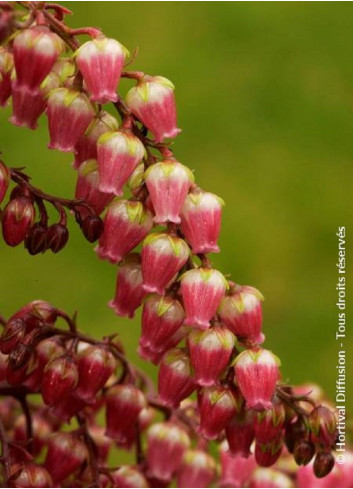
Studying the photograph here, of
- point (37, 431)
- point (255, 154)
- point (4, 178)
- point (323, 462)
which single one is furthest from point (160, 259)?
point (255, 154)

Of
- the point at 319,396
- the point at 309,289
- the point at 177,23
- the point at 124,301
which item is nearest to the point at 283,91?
the point at 177,23

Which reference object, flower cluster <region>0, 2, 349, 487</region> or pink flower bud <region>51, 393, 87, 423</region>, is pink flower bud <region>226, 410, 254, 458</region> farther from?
pink flower bud <region>51, 393, 87, 423</region>

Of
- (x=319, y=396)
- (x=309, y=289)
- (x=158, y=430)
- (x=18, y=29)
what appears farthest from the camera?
(x=309, y=289)

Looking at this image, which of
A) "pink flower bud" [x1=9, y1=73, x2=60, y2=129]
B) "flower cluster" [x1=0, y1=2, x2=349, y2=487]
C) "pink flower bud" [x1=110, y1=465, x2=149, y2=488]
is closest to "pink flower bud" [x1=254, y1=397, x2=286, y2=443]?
"flower cluster" [x1=0, y1=2, x2=349, y2=487]

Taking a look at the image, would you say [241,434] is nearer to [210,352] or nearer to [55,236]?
[210,352]

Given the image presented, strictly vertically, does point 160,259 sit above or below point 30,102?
below

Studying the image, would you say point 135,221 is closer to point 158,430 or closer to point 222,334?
point 222,334
